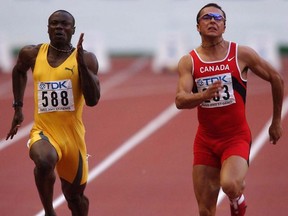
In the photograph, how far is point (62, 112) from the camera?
8820 millimetres

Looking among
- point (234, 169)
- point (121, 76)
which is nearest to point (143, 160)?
point (234, 169)

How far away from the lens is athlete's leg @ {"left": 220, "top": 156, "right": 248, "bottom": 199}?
8.05 meters

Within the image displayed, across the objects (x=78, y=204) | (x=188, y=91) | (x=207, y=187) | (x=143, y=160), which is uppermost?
(x=188, y=91)

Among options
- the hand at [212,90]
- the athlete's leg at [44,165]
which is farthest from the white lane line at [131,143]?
the hand at [212,90]

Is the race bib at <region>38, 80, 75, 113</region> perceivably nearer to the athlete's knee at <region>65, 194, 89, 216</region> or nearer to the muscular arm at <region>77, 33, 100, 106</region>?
the muscular arm at <region>77, 33, 100, 106</region>

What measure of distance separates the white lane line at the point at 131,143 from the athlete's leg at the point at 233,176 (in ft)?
9.31

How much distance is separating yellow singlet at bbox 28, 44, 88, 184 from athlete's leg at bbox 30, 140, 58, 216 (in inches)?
5.7

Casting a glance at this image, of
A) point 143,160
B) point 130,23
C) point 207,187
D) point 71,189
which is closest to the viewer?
point 207,187

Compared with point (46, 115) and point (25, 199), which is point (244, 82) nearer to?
point (46, 115)

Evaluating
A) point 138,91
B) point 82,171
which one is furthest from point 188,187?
point 138,91

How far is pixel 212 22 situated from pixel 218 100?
0.67m

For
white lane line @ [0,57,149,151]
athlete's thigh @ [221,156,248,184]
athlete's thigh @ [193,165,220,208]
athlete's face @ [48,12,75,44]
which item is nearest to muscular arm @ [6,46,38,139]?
athlete's face @ [48,12,75,44]

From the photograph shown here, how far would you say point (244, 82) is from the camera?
8.50 meters

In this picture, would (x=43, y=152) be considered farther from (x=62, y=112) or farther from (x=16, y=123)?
(x=16, y=123)
